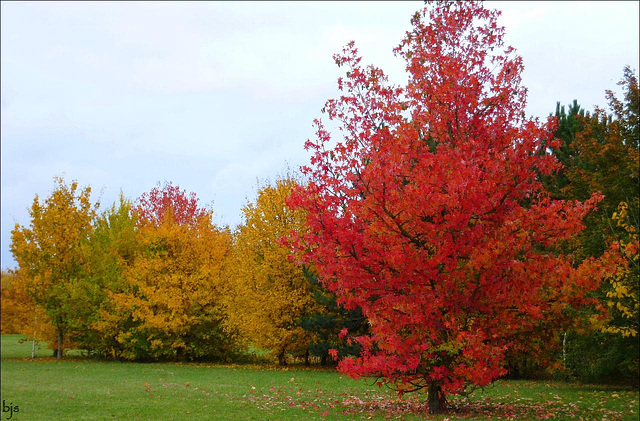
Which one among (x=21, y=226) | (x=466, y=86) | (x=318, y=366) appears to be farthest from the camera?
(x=21, y=226)

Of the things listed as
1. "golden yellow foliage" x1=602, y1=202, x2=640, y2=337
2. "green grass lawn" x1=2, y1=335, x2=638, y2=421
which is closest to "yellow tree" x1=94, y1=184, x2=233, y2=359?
"green grass lawn" x1=2, y1=335, x2=638, y2=421

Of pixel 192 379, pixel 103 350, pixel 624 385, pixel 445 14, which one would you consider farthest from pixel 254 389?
pixel 103 350

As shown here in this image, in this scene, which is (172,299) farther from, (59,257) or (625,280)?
(625,280)

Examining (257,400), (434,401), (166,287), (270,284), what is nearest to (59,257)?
(166,287)

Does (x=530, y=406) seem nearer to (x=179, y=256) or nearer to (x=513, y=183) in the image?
(x=513, y=183)

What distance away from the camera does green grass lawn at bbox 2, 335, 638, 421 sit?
10773 mm

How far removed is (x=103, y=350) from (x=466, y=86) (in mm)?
26471

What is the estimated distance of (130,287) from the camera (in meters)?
27.9

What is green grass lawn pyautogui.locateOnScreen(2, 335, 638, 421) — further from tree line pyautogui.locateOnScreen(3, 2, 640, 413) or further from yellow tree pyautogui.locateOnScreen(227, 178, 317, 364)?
yellow tree pyautogui.locateOnScreen(227, 178, 317, 364)

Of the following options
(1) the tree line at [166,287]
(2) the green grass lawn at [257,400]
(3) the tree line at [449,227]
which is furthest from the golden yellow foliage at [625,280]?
(1) the tree line at [166,287]

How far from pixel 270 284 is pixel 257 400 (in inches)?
423

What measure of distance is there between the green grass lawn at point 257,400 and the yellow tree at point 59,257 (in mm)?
7568

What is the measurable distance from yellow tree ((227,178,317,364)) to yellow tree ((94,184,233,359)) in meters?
2.08

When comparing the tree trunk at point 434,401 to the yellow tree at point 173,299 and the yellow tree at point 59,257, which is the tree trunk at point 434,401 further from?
the yellow tree at point 59,257
